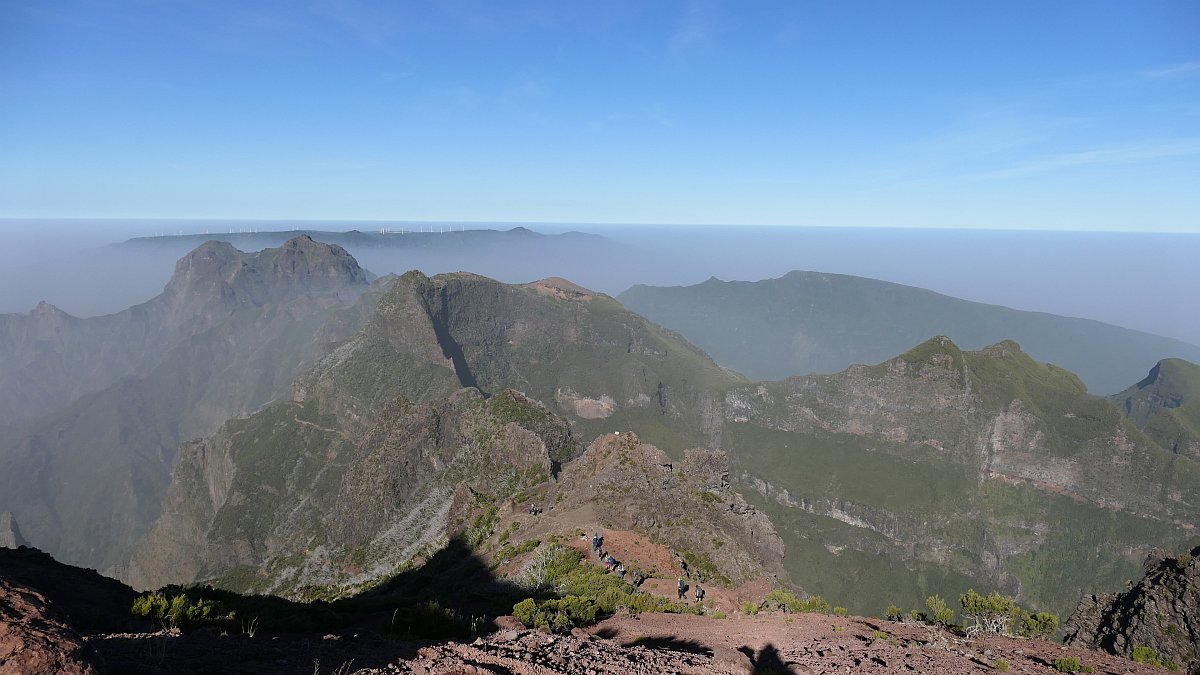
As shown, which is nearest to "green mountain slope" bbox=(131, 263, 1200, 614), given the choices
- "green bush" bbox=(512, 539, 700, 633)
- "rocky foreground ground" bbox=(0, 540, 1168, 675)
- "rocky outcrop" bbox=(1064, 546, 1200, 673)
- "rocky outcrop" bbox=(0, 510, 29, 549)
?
"green bush" bbox=(512, 539, 700, 633)

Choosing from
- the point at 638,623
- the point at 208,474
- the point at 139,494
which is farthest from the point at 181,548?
the point at 638,623

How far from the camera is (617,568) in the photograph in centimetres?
3381

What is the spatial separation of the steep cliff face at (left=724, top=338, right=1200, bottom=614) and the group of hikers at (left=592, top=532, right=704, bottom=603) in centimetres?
9152

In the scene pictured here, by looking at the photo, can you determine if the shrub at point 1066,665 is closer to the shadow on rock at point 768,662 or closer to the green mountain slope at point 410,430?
the shadow on rock at point 768,662

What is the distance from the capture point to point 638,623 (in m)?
24.5

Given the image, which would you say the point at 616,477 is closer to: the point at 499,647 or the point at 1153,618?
the point at 499,647

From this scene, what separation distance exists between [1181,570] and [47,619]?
231ft

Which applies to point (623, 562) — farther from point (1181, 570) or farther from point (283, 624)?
point (1181, 570)

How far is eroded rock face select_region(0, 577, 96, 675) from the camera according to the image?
7711mm

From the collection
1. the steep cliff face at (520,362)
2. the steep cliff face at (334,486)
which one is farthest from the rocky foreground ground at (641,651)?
the steep cliff face at (520,362)

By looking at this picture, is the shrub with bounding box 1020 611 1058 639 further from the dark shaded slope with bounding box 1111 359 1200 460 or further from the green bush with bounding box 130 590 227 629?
the dark shaded slope with bounding box 1111 359 1200 460

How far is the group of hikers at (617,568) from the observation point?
3086cm

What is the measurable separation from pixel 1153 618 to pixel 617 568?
4191 cm

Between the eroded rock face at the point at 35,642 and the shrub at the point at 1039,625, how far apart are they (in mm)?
44016
